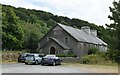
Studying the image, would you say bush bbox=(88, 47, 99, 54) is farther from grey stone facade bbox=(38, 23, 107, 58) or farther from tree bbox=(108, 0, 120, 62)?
tree bbox=(108, 0, 120, 62)

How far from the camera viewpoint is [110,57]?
154 ft

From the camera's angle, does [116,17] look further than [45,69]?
Yes

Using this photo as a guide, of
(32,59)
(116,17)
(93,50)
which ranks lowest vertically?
(32,59)

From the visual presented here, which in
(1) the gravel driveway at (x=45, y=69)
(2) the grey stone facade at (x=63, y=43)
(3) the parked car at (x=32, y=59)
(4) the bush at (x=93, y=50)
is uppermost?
(2) the grey stone facade at (x=63, y=43)

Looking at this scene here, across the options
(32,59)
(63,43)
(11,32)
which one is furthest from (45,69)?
(63,43)

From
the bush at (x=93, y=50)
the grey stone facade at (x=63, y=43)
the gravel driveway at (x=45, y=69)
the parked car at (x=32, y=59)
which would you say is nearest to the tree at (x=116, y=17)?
the gravel driveway at (x=45, y=69)

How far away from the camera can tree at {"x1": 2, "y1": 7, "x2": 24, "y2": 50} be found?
205 ft

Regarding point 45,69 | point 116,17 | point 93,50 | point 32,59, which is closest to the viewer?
point 45,69

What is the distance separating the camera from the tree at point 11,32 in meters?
62.3

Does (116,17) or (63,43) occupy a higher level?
(116,17)

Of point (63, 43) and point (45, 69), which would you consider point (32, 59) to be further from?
point (63, 43)

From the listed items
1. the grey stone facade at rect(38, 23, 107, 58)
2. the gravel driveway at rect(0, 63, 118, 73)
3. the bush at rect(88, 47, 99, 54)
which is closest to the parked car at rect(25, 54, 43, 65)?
the gravel driveway at rect(0, 63, 118, 73)

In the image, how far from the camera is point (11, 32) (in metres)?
64.9

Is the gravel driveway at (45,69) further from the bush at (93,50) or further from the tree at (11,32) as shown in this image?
the bush at (93,50)
